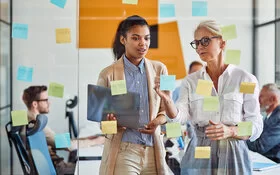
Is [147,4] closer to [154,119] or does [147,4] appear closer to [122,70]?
[122,70]

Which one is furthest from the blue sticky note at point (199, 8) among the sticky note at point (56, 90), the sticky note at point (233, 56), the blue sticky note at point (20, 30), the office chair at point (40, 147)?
the office chair at point (40, 147)

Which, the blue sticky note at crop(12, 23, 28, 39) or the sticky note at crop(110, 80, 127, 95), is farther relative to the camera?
the blue sticky note at crop(12, 23, 28, 39)

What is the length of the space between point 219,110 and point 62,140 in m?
1.00

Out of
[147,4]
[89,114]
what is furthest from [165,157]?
[147,4]

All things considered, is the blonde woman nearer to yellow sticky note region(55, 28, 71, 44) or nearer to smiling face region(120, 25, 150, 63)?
smiling face region(120, 25, 150, 63)

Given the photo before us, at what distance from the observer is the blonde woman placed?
10.9 ft

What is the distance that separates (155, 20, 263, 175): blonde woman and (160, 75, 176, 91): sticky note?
3cm

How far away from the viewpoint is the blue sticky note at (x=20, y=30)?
3406 mm

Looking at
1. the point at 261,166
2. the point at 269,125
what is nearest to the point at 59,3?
the point at 269,125

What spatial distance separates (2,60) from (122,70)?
0.79 m

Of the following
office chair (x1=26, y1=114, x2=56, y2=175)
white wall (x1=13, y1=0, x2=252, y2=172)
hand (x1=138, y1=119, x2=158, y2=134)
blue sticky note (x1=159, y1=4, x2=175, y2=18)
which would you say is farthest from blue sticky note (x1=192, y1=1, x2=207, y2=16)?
office chair (x1=26, y1=114, x2=56, y2=175)

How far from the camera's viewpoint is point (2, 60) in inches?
137

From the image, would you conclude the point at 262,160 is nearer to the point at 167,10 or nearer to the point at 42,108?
the point at 167,10

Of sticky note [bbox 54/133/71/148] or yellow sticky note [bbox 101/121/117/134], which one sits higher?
yellow sticky note [bbox 101/121/117/134]
